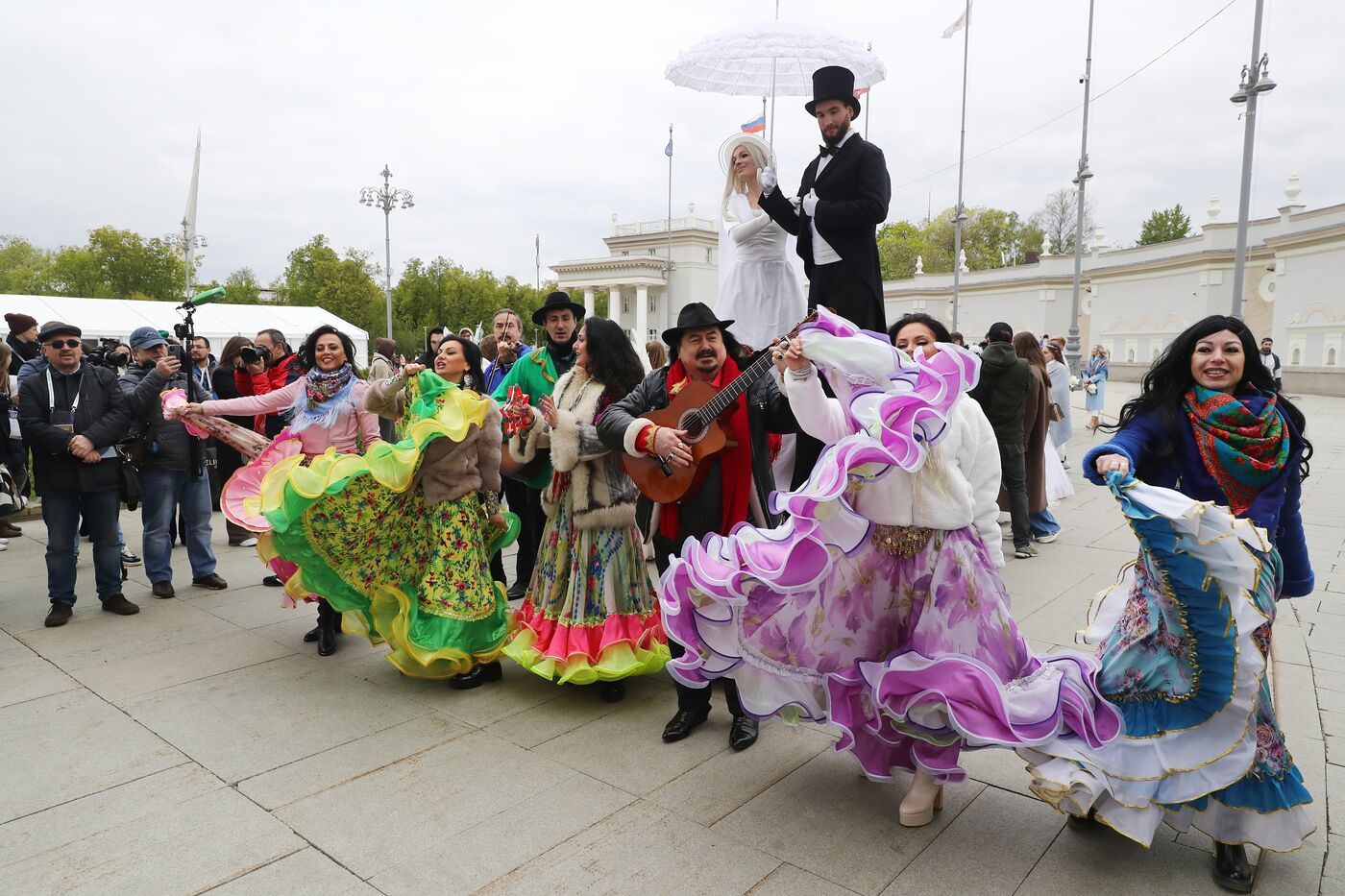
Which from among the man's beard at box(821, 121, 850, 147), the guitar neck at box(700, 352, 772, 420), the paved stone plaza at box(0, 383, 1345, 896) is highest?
the man's beard at box(821, 121, 850, 147)

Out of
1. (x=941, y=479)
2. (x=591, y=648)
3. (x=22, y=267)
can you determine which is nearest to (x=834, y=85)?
(x=941, y=479)

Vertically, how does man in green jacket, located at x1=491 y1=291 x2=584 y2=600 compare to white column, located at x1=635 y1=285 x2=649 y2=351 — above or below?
below

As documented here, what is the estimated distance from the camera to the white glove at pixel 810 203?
14.9 ft

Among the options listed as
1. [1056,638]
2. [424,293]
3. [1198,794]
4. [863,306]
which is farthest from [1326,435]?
[424,293]

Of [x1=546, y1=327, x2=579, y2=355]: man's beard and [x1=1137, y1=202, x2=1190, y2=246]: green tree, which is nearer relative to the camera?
[x1=546, y1=327, x2=579, y2=355]: man's beard

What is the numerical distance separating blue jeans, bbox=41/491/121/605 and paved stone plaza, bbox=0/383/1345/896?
30.5 inches

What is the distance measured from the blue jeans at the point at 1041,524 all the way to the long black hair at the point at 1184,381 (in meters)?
5.23

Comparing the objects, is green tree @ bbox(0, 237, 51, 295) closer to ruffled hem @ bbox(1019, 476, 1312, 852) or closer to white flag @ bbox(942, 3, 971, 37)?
white flag @ bbox(942, 3, 971, 37)

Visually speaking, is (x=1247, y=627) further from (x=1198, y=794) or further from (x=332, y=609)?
(x=332, y=609)

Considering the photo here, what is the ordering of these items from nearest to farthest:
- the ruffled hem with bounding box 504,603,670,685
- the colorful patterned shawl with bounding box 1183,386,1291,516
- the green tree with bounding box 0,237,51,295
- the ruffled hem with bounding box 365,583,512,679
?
1. the colorful patterned shawl with bounding box 1183,386,1291,516
2. the ruffled hem with bounding box 504,603,670,685
3. the ruffled hem with bounding box 365,583,512,679
4. the green tree with bounding box 0,237,51,295

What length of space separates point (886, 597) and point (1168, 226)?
224 feet

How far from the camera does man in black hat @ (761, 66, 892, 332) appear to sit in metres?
4.44

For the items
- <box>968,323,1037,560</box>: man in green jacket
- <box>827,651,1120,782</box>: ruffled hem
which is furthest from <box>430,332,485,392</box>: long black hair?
<box>968,323,1037,560</box>: man in green jacket

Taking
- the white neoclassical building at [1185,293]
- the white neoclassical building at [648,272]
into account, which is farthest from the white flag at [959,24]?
the white neoclassical building at [648,272]
